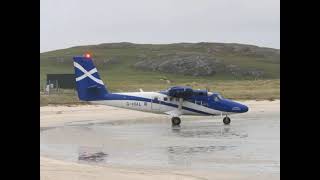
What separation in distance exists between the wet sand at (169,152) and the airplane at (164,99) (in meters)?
0.86

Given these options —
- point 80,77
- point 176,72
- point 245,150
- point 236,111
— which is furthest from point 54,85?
point 176,72

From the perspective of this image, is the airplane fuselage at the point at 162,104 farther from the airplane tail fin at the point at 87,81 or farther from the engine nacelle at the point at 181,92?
the airplane tail fin at the point at 87,81

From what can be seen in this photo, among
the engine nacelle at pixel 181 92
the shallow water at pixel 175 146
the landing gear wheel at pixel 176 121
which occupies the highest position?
the engine nacelle at pixel 181 92

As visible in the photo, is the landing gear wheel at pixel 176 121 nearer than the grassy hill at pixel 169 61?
Yes

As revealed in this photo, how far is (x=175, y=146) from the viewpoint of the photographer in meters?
18.8

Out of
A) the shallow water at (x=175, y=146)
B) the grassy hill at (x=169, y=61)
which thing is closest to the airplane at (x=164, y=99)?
the shallow water at (x=175, y=146)

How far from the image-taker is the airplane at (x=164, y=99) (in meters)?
28.2

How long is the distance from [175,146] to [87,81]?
485 inches

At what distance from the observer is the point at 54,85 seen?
241ft

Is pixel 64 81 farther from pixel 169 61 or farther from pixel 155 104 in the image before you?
pixel 169 61

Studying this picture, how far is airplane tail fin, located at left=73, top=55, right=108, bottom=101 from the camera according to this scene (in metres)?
29.9
